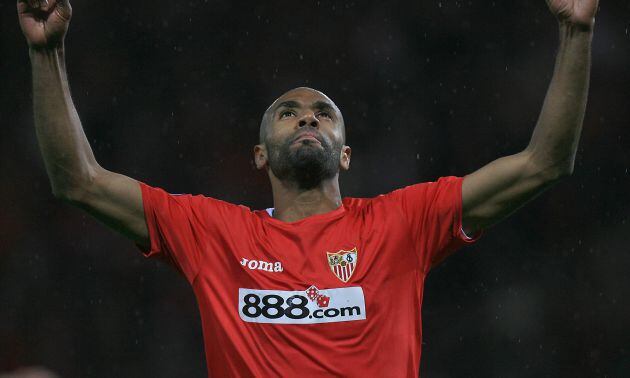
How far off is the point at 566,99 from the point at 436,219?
66 cm

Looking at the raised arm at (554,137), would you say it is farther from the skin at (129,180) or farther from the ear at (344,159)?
the ear at (344,159)

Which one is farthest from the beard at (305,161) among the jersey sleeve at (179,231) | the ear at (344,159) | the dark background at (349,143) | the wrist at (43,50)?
the dark background at (349,143)

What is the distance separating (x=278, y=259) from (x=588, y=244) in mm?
4547

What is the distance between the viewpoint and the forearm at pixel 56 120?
328cm

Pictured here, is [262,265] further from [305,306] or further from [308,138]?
[308,138]

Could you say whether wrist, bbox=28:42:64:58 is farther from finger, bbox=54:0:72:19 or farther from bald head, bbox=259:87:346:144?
bald head, bbox=259:87:346:144

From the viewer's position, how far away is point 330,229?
145 inches

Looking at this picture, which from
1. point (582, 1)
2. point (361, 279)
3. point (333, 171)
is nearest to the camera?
point (582, 1)

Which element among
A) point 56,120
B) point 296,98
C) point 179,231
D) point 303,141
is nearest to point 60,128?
point 56,120

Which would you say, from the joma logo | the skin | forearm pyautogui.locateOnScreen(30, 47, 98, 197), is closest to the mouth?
the joma logo

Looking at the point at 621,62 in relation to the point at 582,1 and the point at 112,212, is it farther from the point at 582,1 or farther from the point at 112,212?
the point at 112,212

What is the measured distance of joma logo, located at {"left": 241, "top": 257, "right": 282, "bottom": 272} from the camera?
Result: 11.5 ft

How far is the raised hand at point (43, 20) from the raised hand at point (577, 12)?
1665 mm

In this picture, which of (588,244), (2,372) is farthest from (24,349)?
(588,244)
